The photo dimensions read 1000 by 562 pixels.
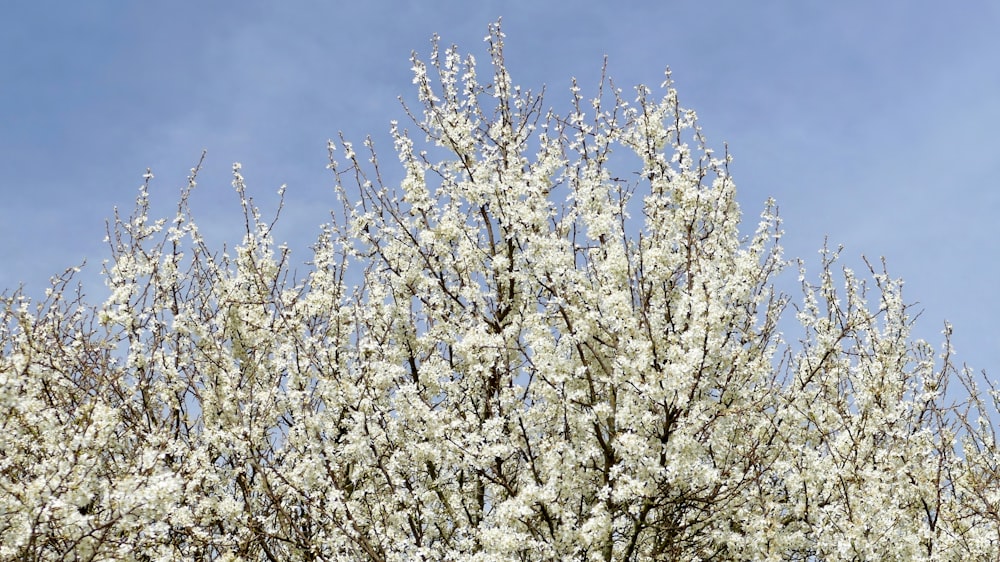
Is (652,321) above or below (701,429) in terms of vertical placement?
above

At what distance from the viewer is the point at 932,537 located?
963cm

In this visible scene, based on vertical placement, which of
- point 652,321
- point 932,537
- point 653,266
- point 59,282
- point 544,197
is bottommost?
point 932,537

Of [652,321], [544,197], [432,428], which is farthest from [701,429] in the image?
[544,197]

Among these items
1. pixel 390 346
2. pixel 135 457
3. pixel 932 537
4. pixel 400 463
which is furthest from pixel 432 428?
pixel 932 537

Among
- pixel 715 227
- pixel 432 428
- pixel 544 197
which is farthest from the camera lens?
pixel 544 197

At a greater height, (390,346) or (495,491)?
(390,346)

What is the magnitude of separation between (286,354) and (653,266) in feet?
17.6

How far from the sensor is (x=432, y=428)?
995cm

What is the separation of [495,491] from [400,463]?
117cm

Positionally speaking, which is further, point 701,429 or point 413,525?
point 413,525

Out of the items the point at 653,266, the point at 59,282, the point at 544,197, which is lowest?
the point at 653,266

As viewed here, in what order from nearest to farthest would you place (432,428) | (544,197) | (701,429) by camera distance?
(701,429)
(432,428)
(544,197)

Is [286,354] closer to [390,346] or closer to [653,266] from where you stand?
[390,346]

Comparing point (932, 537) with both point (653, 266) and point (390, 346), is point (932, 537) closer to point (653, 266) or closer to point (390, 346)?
point (653, 266)
